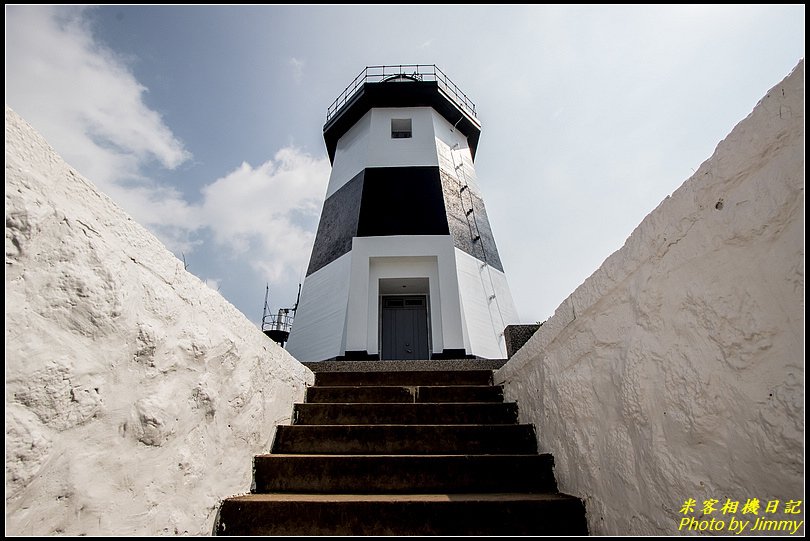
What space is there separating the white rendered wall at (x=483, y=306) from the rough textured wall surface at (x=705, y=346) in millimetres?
5292

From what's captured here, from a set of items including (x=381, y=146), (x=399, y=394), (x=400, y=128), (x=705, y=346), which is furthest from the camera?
(x=400, y=128)

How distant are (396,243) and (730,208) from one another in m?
6.90

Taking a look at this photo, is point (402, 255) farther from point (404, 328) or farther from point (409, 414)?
point (409, 414)

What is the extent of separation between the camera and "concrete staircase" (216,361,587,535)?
203 centimetres

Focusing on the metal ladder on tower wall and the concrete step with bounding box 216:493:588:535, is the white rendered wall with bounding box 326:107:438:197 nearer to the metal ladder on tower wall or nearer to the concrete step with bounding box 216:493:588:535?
the metal ladder on tower wall

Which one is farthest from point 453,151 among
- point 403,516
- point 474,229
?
point 403,516

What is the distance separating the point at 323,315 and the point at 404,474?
579cm

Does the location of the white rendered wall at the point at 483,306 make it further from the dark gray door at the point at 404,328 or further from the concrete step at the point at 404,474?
the concrete step at the point at 404,474

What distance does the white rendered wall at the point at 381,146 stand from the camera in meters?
9.45

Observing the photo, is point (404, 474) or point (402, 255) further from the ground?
point (402, 255)

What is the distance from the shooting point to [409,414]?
3176 millimetres

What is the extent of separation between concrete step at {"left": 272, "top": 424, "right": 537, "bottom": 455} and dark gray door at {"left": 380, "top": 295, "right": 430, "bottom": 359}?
534 cm

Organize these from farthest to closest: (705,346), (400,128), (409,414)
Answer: (400,128) < (409,414) < (705,346)

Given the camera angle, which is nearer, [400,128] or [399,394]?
[399,394]
